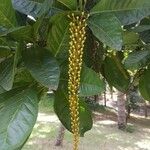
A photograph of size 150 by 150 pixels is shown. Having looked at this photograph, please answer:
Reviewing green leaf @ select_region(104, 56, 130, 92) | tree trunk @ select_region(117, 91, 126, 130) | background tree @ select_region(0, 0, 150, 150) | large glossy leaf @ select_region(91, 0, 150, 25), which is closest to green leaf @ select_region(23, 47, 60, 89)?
background tree @ select_region(0, 0, 150, 150)

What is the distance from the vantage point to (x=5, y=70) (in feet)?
2.11

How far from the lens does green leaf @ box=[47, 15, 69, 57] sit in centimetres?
64

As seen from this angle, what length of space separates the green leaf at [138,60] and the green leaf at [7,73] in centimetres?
28

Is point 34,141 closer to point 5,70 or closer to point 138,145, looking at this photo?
point 138,145

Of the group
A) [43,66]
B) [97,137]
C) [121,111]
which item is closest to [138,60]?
[43,66]

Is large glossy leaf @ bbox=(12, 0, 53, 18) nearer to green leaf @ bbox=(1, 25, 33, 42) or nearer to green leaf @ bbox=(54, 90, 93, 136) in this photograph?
green leaf @ bbox=(1, 25, 33, 42)

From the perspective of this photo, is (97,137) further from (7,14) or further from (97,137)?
(7,14)

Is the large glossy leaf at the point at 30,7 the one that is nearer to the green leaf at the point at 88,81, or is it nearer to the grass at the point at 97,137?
the green leaf at the point at 88,81

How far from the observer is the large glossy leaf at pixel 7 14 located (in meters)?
0.63

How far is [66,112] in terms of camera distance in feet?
2.64

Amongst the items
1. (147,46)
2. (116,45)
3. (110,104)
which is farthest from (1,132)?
(110,104)

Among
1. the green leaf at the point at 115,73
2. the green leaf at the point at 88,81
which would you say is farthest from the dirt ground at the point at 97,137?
the green leaf at the point at 88,81

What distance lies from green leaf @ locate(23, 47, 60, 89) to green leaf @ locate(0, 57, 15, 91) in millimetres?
28

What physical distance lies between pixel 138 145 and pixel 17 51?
602 cm
